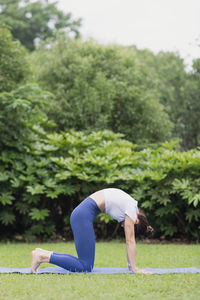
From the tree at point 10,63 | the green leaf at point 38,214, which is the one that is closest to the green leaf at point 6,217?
the green leaf at point 38,214

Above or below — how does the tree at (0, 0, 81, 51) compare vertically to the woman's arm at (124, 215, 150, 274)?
above

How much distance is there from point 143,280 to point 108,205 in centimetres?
113

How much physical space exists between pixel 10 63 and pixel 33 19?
2328cm

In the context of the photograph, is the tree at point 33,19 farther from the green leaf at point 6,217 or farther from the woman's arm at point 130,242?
the woman's arm at point 130,242

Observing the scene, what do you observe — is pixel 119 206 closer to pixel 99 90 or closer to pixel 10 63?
pixel 10 63

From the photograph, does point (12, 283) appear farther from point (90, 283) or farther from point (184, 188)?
point (184, 188)

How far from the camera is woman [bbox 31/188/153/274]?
5.07 m

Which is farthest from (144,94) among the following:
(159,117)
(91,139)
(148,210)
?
(148,210)

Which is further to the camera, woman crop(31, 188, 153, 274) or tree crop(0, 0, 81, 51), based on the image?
tree crop(0, 0, 81, 51)

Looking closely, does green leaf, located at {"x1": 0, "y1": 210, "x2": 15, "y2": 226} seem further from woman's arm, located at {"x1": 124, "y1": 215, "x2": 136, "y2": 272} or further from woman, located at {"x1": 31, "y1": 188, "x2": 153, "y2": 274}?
woman's arm, located at {"x1": 124, "y1": 215, "x2": 136, "y2": 272}

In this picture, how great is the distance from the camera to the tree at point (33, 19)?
29.8 meters

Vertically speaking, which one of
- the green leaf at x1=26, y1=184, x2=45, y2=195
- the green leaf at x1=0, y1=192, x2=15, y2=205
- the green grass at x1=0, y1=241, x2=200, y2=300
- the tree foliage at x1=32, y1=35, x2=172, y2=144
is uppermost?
the tree foliage at x1=32, y1=35, x2=172, y2=144

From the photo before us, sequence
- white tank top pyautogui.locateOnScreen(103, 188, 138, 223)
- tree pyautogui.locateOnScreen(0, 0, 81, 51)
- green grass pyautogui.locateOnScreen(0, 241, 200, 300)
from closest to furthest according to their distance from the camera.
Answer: green grass pyautogui.locateOnScreen(0, 241, 200, 300) < white tank top pyautogui.locateOnScreen(103, 188, 138, 223) < tree pyautogui.locateOnScreen(0, 0, 81, 51)

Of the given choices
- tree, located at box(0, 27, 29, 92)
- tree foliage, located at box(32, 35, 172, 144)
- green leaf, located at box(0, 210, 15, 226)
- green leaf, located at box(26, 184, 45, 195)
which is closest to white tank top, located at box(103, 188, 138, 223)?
green leaf, located at box(26, 184, 45, 195)
